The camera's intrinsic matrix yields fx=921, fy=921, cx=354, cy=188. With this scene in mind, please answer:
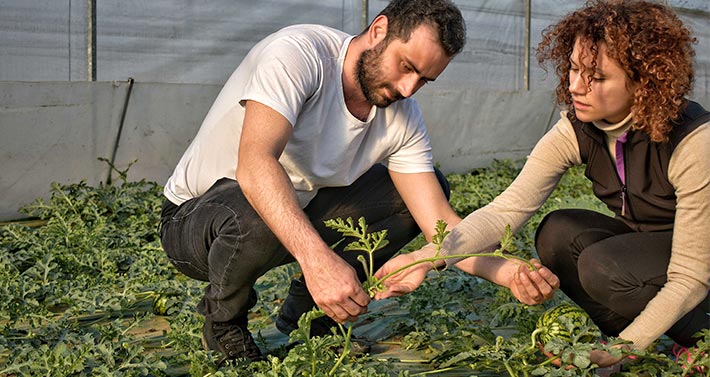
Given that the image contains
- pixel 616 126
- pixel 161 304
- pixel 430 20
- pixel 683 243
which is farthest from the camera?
pixel 161 304

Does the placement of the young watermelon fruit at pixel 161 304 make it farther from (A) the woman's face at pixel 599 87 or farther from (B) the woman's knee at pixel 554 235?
(A) the woman's face at pixel 599 87

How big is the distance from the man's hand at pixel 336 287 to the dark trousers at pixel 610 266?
988 millimetres

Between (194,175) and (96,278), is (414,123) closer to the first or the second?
(194,175)

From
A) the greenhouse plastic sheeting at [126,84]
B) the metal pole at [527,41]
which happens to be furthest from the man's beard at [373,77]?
the metal pole at [527,41]

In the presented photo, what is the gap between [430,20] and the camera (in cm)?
322

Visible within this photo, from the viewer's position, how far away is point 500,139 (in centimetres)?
1040

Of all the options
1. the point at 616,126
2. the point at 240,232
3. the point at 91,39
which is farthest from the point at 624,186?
the point at 91,39

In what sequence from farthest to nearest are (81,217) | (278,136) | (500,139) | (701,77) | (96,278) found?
(701,77) → (500,139) → (81,217) → (96,278) → (278,136)

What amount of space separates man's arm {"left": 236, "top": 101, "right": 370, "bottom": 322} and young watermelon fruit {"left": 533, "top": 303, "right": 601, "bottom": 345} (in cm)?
64

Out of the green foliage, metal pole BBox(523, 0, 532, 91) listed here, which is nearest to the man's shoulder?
the green foliage

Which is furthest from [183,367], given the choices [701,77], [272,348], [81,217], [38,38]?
[701,77]

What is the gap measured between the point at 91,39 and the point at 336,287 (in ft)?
17.2

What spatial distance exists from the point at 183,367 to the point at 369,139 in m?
1.10

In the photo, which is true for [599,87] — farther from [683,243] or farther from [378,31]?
[378,31]
